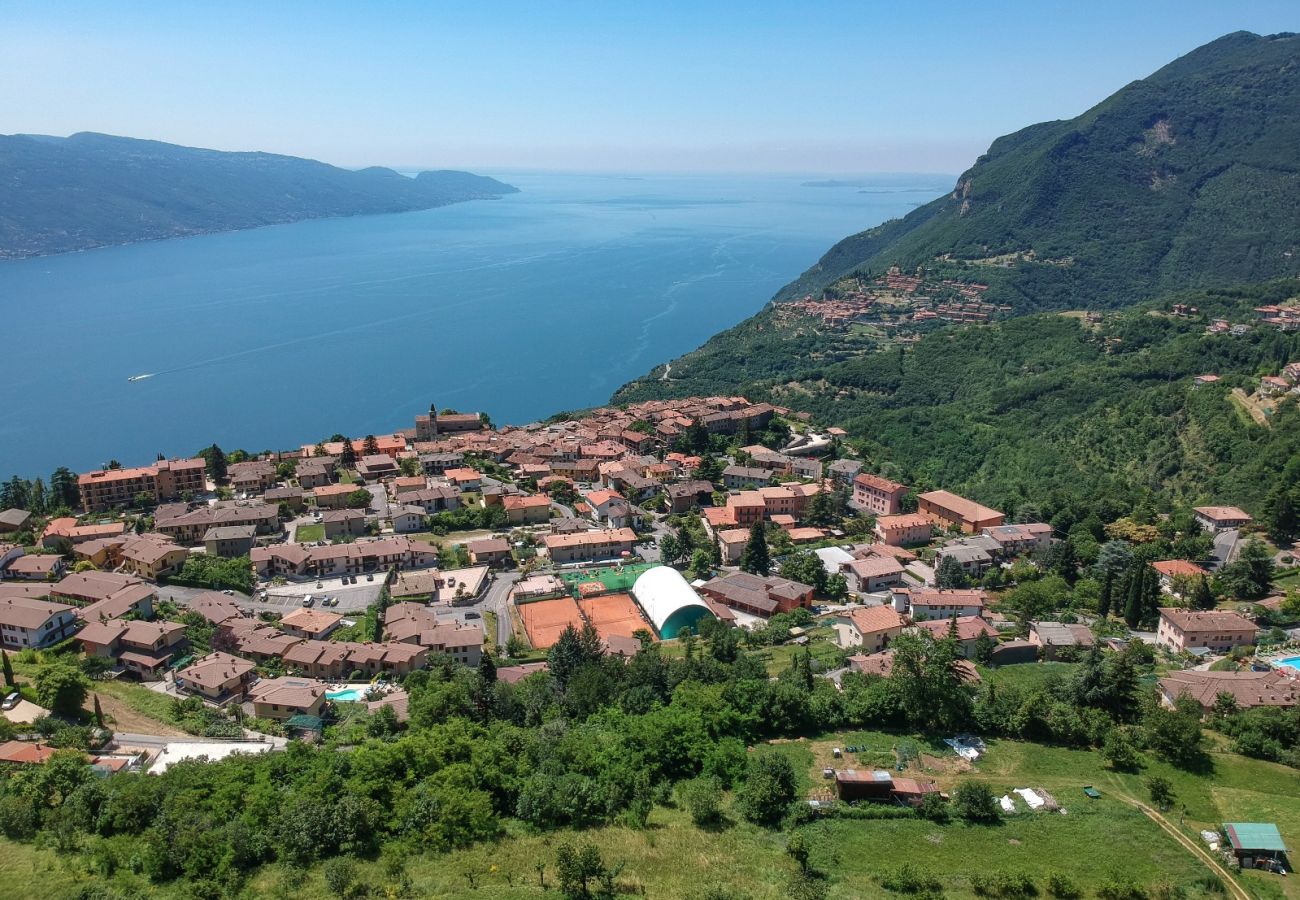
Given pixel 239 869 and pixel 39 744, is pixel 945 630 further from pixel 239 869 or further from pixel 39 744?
pixel 39 744

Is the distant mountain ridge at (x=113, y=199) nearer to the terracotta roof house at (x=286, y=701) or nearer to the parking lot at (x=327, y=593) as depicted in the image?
the parking lot at (x=327, y=593)

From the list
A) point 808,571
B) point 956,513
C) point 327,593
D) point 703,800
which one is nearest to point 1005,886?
point 703,800

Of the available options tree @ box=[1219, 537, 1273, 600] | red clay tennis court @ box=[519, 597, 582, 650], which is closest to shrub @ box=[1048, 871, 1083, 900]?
red clay tennis court @ box=[519, 597, 582, 650]

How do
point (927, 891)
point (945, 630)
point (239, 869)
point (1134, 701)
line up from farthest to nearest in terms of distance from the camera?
1. point (945, 630)
2. point (1134, 701)
3. point (239, 869)
4. point (927, 891)

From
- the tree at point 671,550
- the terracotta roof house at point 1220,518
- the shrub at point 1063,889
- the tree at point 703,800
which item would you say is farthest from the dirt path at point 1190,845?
the terracotta roof house at point 1220,518

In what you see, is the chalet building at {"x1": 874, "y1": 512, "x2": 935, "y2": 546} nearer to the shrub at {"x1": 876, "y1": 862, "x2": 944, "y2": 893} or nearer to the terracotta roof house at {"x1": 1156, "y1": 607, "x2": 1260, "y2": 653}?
the terracotta roof house at {"x1": 1156, "y1": 607, "x2": 1260, "y2": 653}

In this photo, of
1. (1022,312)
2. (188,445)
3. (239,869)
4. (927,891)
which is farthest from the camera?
(1022,312)

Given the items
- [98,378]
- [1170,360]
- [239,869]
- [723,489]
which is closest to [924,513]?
[723,489]
